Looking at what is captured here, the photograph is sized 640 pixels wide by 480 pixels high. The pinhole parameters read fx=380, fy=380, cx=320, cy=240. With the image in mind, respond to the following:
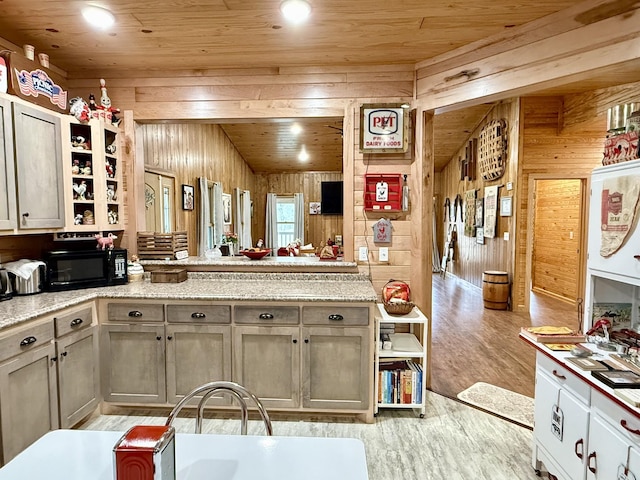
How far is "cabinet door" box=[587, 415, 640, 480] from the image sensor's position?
54.5 inches

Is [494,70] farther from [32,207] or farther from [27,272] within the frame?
[27,272]

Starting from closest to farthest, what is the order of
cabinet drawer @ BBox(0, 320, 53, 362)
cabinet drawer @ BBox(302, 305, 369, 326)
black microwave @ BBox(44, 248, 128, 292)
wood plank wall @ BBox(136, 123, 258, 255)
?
1. cabinet drawer @ BBox(0, 320, 53, 362)
2. cabinet drawer @ BBox(302, 305, 369, 326)
3. black microwave @ BBox(44, 248, 128, 292)
4. wood plank wall @ BBox(136, 123, 258, 255)

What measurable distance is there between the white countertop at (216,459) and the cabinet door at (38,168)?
182cm

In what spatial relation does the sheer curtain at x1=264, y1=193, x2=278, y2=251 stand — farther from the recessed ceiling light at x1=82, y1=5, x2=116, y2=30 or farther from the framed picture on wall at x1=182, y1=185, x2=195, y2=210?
the recessed ceiling light at x1=82, y1=5, x2=116, y2=30

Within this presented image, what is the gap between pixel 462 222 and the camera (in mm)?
8352

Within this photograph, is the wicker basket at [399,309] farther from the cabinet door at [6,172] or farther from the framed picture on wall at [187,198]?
the framed picture on wall at [187,198]

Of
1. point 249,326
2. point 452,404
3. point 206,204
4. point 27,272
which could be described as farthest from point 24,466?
point 206,204

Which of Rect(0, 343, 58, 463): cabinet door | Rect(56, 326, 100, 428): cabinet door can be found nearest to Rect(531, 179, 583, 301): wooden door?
Rect(56, 326, 100, 428): cabinet door

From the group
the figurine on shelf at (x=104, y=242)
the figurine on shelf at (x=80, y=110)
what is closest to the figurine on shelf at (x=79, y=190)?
the figurine on shelf at (x=104, y=242)

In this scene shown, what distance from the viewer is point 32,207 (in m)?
2.46

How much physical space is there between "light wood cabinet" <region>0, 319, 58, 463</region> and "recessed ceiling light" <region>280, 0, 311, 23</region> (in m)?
2.28

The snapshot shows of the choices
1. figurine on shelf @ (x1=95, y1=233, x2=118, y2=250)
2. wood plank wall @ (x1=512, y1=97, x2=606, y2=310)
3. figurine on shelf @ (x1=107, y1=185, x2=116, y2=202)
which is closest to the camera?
figurine on shelf @ (x1=95, y1=233, x2=118, y2=250)

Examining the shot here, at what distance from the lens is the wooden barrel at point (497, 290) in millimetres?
5652

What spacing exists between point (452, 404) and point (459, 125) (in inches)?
227
